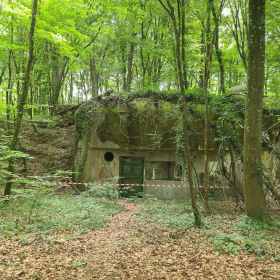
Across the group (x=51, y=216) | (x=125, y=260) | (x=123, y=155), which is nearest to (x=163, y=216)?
(x=125, y=260)

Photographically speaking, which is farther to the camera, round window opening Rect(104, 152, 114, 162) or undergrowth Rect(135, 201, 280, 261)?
round window opening Rect(104, 152, 114, 162)

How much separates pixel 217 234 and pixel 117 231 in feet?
7.92

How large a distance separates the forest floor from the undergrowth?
0.02 m

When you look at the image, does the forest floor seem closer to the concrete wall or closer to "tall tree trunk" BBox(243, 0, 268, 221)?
"tall tree trunk" BBox(243, 0, 268, 221)

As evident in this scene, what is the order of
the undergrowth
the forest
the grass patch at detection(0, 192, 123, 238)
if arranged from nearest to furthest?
the forest < the undergrowth < the grass patch at detection(0, 192, 123, 238)

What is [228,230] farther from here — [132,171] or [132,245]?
[132,171]

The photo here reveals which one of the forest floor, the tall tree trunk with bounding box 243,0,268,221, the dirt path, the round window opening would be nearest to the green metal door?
the round window opening

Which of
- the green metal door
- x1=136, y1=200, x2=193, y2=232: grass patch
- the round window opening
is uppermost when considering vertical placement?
the round window opening

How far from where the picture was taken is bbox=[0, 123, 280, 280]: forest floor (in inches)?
136

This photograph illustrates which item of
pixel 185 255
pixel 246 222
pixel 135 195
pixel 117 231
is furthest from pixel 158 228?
pixel 135 195

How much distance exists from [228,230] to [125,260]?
261 cm

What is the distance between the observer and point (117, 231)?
5258 mm

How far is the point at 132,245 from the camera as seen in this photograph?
4.44m

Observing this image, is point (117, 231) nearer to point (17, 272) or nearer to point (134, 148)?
point (17, 272)
